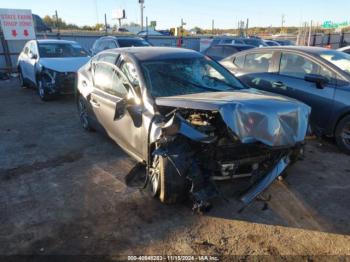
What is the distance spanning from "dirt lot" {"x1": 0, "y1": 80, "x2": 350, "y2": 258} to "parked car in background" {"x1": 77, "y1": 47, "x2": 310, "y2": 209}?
29cm

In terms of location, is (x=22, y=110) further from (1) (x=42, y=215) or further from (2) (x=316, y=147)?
(2) (x=316, y=147)

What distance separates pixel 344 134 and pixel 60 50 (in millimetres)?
8491

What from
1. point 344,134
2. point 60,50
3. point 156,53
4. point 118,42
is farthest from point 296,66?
point 60,50

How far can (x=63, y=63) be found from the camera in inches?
358

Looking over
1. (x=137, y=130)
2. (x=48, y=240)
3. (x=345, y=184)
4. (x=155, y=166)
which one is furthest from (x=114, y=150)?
(x=345, y=184)

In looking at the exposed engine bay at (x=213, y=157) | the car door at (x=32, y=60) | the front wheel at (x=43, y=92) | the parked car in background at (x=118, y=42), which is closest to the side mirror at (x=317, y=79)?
the exposed engine bay at (x=213, y=157)

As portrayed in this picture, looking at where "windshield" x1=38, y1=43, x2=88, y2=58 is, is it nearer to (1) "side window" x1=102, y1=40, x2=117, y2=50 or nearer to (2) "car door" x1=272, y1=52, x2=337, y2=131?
(1) "side window" x1=102, y1=40, x2=117, y2=50

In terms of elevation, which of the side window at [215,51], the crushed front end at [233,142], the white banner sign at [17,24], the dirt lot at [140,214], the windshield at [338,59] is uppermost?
the white banner sign at [17,24]

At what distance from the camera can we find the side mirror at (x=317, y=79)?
5.14 meters

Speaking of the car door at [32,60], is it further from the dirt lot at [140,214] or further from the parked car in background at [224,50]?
the parked car in background at [224,50]

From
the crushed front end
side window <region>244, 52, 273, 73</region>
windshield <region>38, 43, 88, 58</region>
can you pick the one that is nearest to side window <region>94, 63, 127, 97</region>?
the crushed front end

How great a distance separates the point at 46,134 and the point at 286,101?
4611 mm

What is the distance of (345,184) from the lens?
4102 millimetres

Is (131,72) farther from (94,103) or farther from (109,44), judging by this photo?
(109,44)
